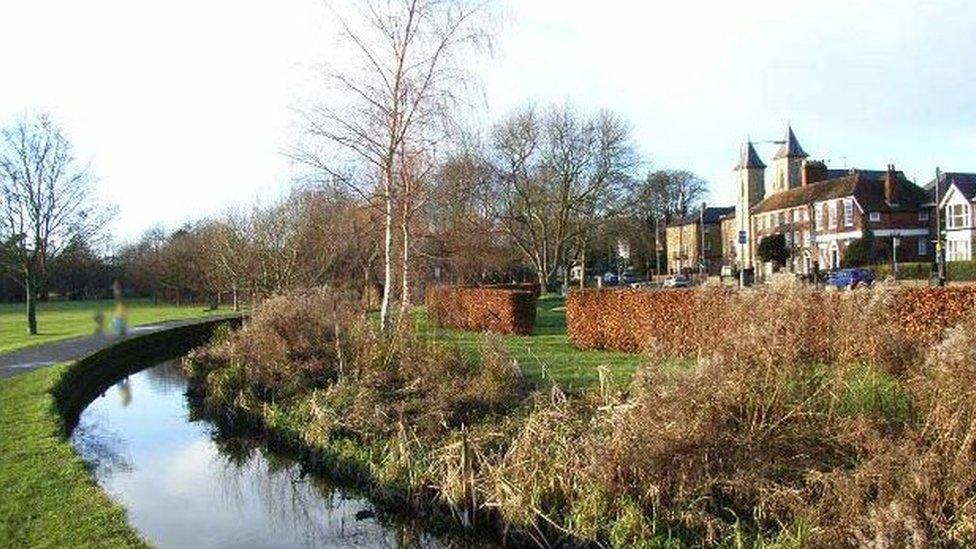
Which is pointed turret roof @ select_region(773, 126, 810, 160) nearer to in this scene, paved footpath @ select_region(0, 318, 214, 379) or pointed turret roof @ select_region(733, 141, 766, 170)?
pointed turret roof @ select_region(733, 141, 766, 170)

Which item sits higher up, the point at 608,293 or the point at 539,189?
the point at 539,189

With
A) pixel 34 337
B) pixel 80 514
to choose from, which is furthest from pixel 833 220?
pixel 80 514

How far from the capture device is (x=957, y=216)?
6081cm

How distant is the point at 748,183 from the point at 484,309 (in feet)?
211

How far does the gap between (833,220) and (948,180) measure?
8647mm

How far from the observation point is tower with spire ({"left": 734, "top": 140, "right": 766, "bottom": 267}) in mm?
86312

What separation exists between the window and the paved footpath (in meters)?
56.1

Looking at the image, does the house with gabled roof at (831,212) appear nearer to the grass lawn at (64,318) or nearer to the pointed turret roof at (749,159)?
the pointed turret roof at (749,159)

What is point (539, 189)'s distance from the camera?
5712 cm

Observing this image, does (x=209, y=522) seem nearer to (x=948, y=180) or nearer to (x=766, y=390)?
(x=766, y=390)

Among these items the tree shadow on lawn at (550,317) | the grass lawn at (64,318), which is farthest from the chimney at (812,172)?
the grass lawn at (64,318)

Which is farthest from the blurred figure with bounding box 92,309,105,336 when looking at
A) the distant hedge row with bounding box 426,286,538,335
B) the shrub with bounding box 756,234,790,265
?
the shrub with bounding box 756,234,790,265

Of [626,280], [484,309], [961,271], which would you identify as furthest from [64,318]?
[961,271]

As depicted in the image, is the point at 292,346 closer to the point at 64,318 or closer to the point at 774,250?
the point at 64,318
